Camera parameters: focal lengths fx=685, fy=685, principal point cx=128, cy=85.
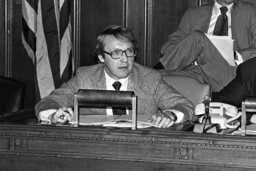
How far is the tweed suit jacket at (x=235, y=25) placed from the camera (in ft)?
18.6

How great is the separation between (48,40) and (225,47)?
4.84ft

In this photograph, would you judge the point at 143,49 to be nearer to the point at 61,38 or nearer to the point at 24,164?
the point at 61,38

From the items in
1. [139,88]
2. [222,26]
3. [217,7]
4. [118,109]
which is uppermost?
[217,7]

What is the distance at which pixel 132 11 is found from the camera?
6762mm

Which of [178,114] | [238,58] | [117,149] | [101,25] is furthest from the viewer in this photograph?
[101,25]

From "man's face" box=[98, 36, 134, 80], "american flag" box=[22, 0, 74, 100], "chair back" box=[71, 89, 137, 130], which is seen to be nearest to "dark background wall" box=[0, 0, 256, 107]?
"american flag" box=[22, 0, 74, 100]

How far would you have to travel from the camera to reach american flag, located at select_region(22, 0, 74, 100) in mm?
5688

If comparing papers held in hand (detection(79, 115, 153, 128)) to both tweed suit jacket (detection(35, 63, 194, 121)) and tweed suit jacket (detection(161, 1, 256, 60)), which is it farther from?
tweed suit jacket (detection(161, 1, 256, 60))

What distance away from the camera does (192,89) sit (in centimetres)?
423

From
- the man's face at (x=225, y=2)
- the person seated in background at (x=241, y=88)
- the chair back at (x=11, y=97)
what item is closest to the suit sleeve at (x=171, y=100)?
the person seated in background at (x=241, y=88)

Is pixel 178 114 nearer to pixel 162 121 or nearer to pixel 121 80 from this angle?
pixel 162 121

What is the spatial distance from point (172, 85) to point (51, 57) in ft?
5.49

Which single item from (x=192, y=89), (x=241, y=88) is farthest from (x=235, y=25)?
(x=241, y=88)

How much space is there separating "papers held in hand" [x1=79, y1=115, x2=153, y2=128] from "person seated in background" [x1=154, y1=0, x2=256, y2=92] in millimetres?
1443
